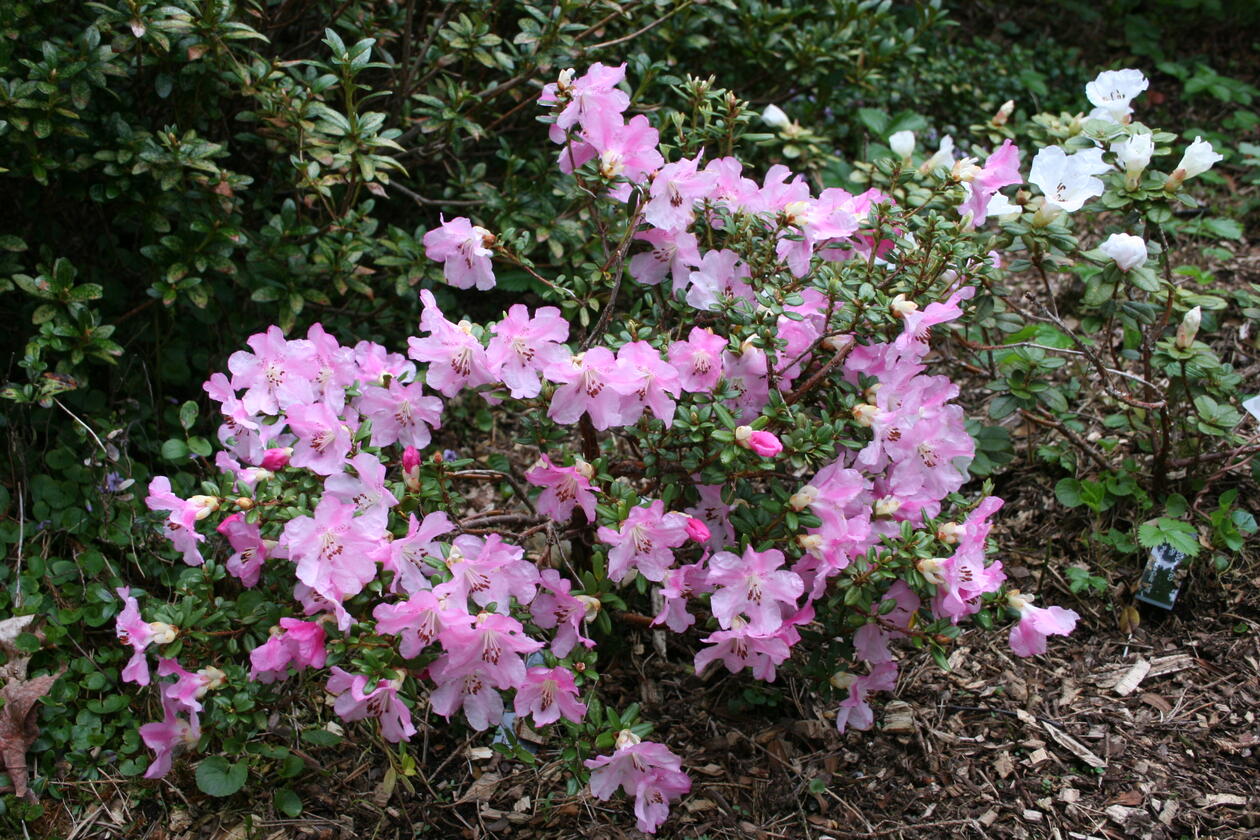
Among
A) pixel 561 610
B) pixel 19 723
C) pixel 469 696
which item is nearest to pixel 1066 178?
pixel 561 610

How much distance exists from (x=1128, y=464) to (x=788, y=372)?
0.96m

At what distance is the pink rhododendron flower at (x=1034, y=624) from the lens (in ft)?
6.17

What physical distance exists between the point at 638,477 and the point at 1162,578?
1.16 metres

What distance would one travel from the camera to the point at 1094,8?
4.70 meters

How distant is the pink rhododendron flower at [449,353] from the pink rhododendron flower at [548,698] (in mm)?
505

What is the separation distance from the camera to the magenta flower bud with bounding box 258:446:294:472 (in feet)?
6.11

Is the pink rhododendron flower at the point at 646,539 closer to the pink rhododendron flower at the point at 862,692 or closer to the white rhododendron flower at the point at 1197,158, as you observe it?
the pink rhododendron flower at the point at 862,692

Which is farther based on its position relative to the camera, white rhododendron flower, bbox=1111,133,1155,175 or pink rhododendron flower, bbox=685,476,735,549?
white rhododendron flower, bbox=1111,133,1155,175

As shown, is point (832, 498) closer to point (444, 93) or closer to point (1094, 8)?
point (444, 93)

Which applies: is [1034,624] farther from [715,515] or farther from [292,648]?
[292,648]

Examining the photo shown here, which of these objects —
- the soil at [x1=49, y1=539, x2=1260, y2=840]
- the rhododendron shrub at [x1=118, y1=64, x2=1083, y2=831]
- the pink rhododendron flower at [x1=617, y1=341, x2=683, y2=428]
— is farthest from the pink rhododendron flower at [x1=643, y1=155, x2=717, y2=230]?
the soil at [x1=49, y1=539, x2=1260, y2=840]

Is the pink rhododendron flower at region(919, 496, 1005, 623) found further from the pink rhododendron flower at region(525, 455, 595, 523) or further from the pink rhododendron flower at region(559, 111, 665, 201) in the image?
the pink rhododendron flower at region(559, 111, 665, 201)

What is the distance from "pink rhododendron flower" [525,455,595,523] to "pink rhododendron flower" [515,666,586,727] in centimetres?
28

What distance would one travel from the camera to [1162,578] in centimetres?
232
